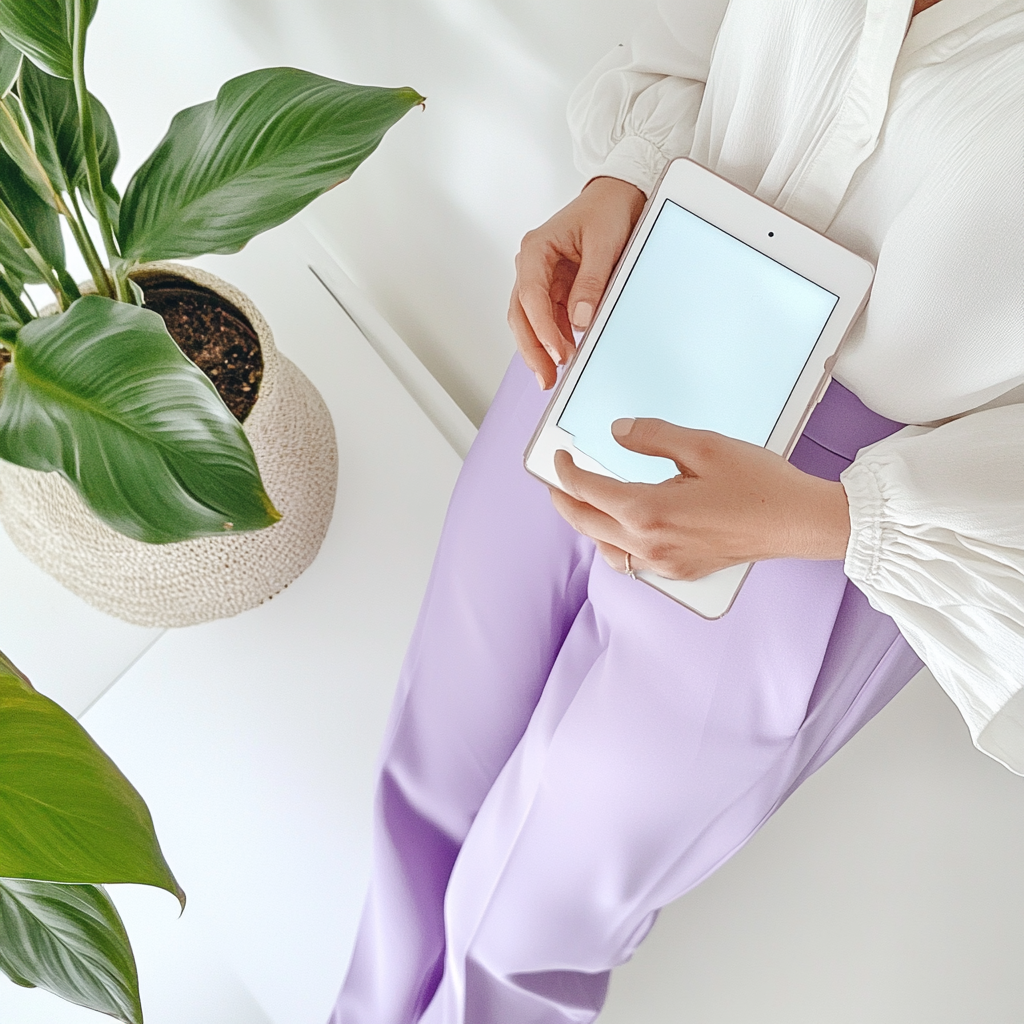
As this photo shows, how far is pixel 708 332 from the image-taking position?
0.56 m

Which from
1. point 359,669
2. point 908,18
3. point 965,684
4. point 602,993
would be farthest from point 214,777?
point 908,18

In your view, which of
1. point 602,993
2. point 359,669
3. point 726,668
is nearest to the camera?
point 726,668

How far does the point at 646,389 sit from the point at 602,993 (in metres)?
0.53

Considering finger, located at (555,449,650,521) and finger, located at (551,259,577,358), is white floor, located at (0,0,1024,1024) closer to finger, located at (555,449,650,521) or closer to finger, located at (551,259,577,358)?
finger, located at (551,259,577,358)

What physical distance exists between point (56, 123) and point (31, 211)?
62mm

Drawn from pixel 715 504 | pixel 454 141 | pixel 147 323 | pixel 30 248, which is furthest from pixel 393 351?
pixel 715 504

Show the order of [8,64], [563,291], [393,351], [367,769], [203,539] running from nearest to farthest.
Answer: [8,64] → [563,291] → [203,539] → [367,769] → [393,351]

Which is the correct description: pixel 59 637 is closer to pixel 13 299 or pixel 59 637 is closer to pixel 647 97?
pixel 13 299

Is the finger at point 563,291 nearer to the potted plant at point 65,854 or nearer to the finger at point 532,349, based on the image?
the finger at point 532,349

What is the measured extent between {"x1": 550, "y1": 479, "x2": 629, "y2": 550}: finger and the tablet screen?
0.18ft

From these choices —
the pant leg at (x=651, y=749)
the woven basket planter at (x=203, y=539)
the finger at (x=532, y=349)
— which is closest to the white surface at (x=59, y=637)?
the woven basket planter at (x=203, y=539)

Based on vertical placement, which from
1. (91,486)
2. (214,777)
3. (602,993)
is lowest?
(602,993)

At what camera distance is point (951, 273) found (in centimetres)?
45

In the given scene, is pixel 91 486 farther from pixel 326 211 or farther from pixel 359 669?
pixel 326 211
